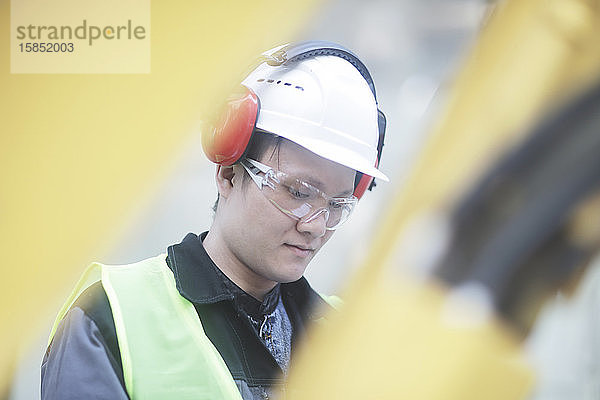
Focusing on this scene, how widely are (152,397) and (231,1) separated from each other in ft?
2.37

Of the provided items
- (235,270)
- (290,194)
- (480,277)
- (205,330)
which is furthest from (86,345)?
(480,277)

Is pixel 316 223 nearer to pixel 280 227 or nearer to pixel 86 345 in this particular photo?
pixel 280 227

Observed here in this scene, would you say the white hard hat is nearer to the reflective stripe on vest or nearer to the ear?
the ear

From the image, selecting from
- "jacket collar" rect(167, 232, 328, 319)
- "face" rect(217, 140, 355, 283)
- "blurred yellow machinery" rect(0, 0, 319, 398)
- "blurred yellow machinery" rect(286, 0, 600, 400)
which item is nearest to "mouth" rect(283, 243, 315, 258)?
"face" rect(217, 140, 355, 283)

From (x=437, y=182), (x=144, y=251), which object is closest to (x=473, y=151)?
(x=437, y=182)

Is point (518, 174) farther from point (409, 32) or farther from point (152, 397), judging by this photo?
point (409, 32)

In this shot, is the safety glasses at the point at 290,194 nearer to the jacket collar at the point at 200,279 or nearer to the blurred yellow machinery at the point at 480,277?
the jacket collar at the point at 200,279

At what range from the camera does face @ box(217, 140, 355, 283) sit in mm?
1119

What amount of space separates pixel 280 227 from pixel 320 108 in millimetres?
213

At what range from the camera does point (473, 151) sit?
0.48m

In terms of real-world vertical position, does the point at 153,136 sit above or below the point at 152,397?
above

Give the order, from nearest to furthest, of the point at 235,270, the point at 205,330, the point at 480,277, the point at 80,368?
1. the point at 480,277
2. the point at 80,368
3. the point at 205,330
4. the point at 235,270

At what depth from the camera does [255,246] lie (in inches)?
44.5

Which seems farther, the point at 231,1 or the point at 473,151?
the point at 231,1
